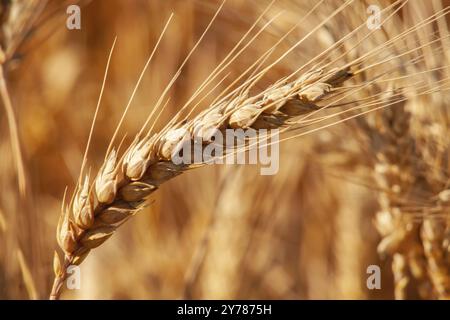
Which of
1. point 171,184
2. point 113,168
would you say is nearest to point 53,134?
point 171,184

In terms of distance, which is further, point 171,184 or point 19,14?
point 171,184

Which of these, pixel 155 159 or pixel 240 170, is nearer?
pixel 155 159

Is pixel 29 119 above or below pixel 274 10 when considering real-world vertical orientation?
below

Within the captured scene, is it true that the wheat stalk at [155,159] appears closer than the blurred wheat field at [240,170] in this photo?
Yes

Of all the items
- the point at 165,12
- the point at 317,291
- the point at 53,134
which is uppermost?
the point at 165,12

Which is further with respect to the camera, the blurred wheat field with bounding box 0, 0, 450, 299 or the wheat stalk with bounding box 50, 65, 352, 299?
the blurred wheat field with bounding box 0, 0, 450, 299
